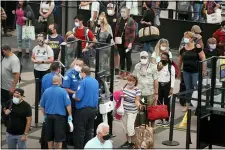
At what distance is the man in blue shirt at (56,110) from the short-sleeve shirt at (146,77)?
240 cm

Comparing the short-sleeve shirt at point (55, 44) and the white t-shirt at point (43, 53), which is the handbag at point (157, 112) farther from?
the short-sleeve shirt at point (55, 44)

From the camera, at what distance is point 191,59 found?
687 inches

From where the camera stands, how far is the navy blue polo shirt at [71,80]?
14784mm

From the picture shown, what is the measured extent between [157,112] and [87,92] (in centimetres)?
203

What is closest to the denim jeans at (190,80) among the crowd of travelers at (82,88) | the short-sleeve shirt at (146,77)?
the crowd of travelers at (82,88)

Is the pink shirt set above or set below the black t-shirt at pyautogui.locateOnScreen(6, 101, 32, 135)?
above

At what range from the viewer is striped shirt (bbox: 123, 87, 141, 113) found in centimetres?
1500

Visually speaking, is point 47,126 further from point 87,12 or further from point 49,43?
point 87,12

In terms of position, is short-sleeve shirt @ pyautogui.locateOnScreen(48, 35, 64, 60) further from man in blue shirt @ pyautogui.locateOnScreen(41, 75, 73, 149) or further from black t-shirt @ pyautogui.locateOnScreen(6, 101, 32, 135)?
black t-shirt @ pyautogui.locateOnScreen(6, 101, 32, 135)

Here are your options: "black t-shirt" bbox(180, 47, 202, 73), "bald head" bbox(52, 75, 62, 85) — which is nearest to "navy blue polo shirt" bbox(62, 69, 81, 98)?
"bald head" bbox(52, 75, 62, 85)

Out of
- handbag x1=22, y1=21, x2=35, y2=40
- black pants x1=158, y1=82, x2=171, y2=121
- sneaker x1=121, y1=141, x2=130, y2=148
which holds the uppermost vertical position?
handbag x1=22, y1=21, x2=35, y2=40

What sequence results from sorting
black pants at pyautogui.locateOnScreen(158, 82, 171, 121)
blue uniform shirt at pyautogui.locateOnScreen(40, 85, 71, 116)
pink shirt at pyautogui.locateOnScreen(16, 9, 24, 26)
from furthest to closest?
pink shirt at pyautogui.locateOnScreen(16, 9, 24, 26), black pants at pyautogui.locateOnScreen(158, 82, 171, 121), blue uniform shirt at pyautogui.locateOnScreen(40, 85, 71, 116)

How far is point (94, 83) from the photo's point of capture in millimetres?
14305

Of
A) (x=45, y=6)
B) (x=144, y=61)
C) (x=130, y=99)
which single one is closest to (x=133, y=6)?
(x=45, y=6)
